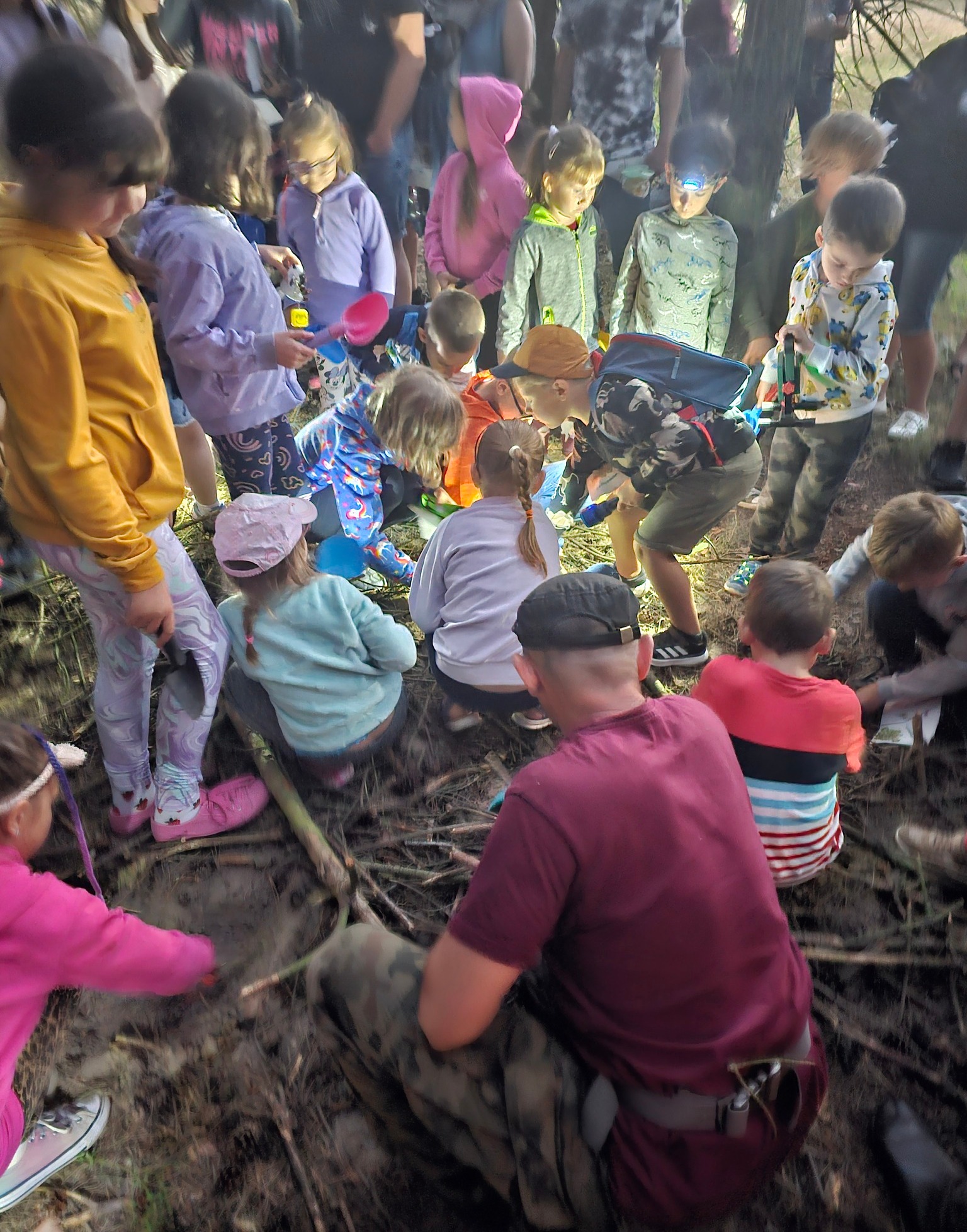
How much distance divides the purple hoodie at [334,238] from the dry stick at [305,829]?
1634 millimetres

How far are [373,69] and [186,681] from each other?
87.9 inches

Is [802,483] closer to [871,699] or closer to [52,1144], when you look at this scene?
[871,699]

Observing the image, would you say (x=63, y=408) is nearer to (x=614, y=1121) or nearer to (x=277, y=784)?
(x=277, y=784)

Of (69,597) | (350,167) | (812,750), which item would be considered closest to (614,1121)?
(812,750)

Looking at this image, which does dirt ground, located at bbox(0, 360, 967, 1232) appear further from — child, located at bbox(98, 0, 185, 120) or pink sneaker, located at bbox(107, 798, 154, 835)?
child, located at bbox(98, 0, 185, 120)

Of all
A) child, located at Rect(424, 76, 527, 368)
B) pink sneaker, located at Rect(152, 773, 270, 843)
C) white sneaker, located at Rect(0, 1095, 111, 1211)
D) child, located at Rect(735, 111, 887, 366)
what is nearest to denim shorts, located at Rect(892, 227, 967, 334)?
child, located at Rect(735, 111, 887, 366)

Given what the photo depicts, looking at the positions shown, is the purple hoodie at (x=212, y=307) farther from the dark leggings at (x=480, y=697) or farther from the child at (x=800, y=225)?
the child at (x=800, y=225)

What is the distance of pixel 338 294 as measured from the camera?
9.41ft

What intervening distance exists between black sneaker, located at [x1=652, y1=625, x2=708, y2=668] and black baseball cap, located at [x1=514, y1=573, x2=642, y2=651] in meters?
1.41

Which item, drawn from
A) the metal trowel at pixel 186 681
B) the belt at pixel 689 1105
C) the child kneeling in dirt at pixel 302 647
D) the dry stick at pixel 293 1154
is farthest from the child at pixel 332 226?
the belt at pixel 689 1105

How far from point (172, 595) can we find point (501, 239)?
2.27 m

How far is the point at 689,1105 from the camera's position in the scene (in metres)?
1.04

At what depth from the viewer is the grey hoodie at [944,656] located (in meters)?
2.08

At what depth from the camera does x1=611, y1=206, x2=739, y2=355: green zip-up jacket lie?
2.86 metres
